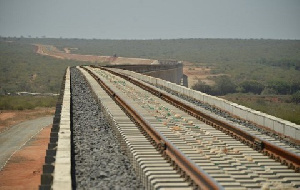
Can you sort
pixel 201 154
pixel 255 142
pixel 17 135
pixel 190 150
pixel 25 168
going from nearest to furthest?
pixel 201 154, pixel 190 150, pixel 255 142, pixel 25 168, pixel 17 135

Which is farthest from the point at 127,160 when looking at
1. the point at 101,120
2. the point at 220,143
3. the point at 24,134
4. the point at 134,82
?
the point at 24,134

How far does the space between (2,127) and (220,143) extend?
25.4 metres

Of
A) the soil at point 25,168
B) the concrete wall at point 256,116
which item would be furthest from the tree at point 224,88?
the concrete wall at point 256,116

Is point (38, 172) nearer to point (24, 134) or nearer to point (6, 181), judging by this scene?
point (6, 181)

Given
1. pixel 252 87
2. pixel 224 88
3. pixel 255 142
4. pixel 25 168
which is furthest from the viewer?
pixel 252 87

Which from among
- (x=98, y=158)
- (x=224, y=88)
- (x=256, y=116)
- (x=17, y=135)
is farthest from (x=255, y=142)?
(x=224, y=88)

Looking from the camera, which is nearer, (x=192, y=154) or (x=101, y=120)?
(x=192, y=154)

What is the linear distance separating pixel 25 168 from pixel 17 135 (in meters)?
10.7

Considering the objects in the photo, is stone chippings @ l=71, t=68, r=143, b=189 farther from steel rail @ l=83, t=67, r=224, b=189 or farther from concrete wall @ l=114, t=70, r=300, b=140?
concrete wall @ l=114, t=70, r=300, b=140

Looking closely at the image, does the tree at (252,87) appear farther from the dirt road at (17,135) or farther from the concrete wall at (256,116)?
the concrete wall at (256,116)

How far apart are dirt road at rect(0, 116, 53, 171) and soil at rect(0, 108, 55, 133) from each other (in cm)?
112

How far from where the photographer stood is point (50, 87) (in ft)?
225

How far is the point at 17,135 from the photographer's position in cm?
3005

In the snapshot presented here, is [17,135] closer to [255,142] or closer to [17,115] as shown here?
[17,115]
